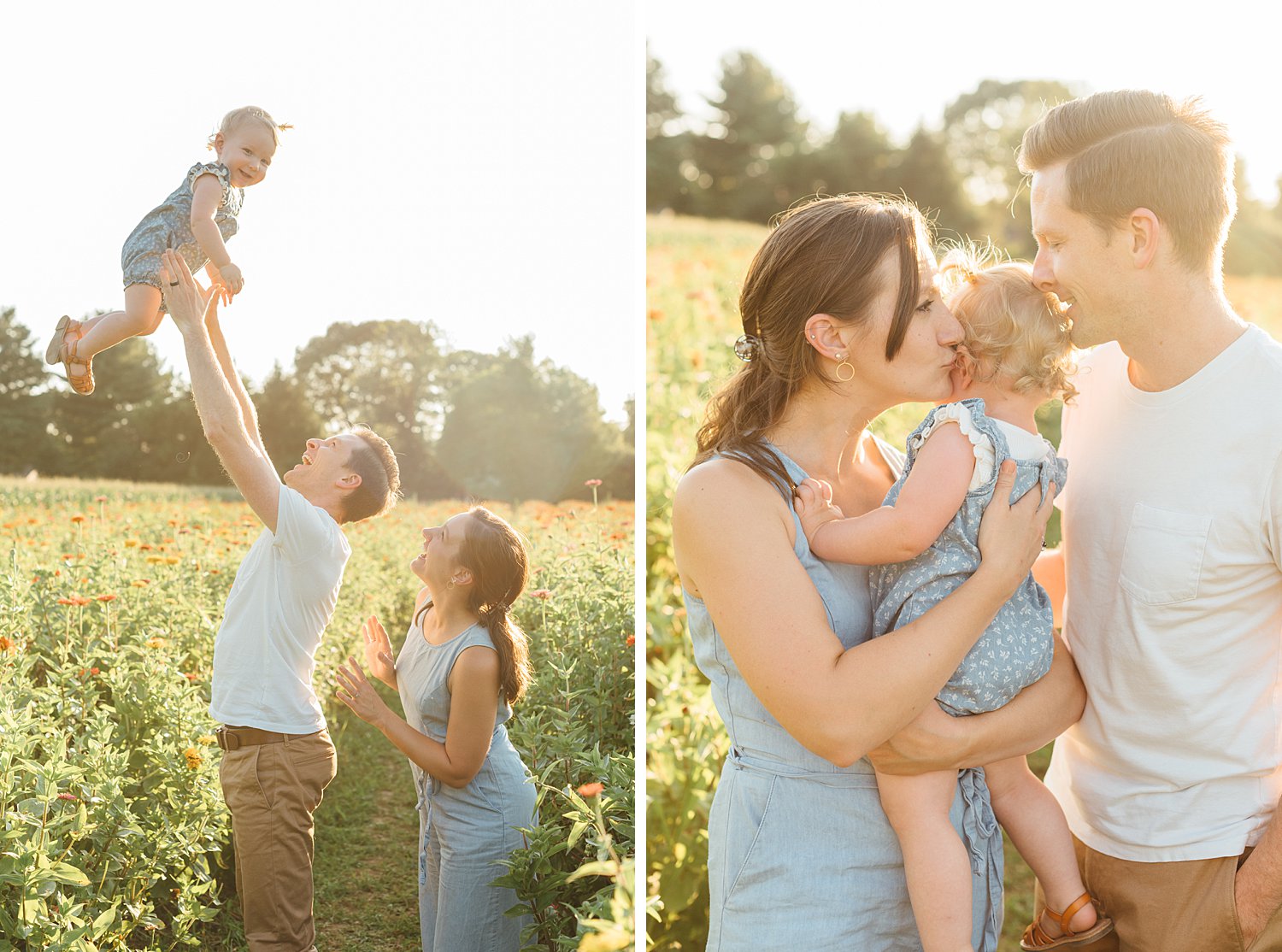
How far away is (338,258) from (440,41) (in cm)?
57

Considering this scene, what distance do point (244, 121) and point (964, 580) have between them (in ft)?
5.58

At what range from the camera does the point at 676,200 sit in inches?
413

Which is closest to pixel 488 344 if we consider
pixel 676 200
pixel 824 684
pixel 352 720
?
pixel 352 720

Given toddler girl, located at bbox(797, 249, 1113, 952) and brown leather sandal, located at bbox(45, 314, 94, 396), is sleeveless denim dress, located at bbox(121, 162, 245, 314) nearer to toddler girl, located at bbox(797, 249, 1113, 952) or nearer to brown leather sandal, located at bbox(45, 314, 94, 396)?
brown leather sandal, located at bbox(45, 314, 94, 396)

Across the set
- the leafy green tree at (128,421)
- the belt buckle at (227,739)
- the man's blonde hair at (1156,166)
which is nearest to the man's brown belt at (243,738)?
the belt buckle at (227,739)

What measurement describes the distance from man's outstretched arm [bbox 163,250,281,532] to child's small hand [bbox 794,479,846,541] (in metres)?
1.05

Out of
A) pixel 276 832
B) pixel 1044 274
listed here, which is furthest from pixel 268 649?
pixel 1044 274

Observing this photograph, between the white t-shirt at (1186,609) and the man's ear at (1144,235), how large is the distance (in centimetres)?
Answer: 22

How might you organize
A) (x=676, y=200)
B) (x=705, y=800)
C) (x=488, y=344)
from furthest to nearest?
(x=676, y=200), (x=705, y=800), (x=488, y=344)

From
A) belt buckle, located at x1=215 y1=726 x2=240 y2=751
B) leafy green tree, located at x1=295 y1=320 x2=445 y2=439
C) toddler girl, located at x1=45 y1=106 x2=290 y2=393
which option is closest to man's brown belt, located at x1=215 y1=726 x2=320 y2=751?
belt buckle, located at x1=215 y1=726 x2=240 y2=751

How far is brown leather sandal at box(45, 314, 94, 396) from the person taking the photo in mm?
2096

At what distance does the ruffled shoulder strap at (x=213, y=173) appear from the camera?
83.1 inches

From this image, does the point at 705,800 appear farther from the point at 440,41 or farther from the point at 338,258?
the point at 440,41

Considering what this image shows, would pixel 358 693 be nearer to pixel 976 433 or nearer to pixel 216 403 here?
pixel 216 403
